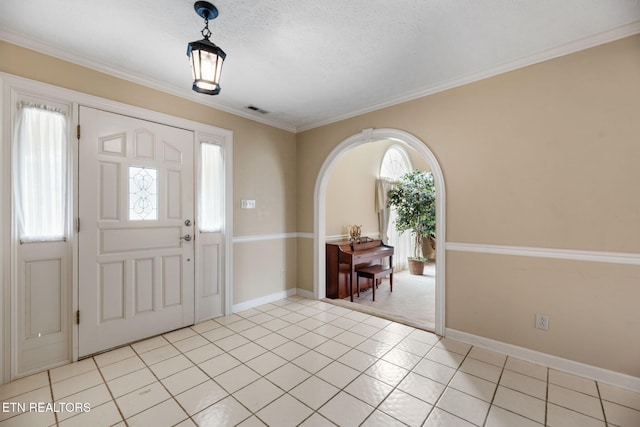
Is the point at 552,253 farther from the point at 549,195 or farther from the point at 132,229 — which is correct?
the point at 132,229

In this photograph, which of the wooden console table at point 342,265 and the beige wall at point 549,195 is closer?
the beige wall at point 549,195

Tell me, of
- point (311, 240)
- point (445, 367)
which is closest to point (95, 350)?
point (311, 240)

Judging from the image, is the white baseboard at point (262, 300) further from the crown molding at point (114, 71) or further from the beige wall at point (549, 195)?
the crown molding at point (114, 71)

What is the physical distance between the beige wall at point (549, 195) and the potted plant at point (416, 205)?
2.93 meters

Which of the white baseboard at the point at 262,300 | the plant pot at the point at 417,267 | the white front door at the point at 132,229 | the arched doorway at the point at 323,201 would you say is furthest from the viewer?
the plant pot at the point at 417,267

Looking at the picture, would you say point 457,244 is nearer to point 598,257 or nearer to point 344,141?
point 598,257

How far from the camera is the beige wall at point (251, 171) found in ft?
→ 8.43

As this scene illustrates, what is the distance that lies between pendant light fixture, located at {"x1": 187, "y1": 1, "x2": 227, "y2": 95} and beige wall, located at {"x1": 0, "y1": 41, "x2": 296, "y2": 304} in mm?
1427

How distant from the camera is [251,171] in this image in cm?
382

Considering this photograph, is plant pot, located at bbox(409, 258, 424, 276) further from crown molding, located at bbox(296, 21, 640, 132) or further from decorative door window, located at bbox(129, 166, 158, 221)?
decorative door window, located at bbox(129, 166, 158, 221)

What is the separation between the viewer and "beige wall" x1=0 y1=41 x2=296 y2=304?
2568 millimetres

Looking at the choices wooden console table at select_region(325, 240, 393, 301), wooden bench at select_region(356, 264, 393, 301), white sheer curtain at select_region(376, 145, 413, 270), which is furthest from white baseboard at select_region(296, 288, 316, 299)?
white sheer curtain at select_region(376, 145, 413, 270)

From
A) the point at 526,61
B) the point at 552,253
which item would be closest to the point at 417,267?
the point at 552,253

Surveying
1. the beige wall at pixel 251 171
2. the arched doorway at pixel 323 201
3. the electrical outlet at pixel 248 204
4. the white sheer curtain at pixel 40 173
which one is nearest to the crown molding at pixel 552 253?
the arched doorway at pixel 323 201
